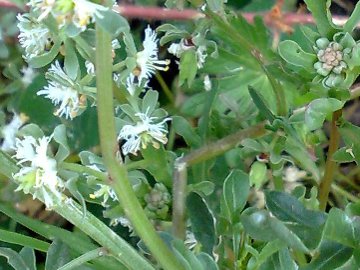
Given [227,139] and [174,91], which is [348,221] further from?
[174,91]

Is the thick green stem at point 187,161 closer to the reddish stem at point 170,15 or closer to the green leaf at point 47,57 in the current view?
the green leaf at point 47,57

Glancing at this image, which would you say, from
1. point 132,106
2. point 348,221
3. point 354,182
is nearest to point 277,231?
point 348,221

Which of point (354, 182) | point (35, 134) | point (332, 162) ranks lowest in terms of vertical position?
point (354, 182)

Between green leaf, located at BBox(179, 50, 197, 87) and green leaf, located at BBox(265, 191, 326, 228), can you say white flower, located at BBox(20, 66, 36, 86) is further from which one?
green leaf, located at BBox(265, 191, 326, 228)

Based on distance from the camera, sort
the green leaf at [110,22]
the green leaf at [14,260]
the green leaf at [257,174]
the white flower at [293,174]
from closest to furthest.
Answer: the green leaf at [110,22] < the green leaf at [14,260] < the green leaf at [257,174] < the white flower at [293,174]

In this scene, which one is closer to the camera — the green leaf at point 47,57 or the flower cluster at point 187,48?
the green leaf at point 47,57

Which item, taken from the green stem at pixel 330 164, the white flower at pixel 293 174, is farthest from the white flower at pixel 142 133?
the white flower at pixel 293 174

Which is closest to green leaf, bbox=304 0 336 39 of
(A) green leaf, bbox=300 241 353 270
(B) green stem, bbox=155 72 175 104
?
(A) green leaf, bbox=300 241 353 270
